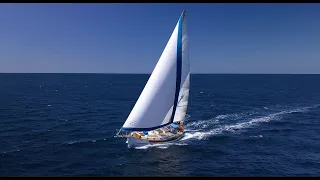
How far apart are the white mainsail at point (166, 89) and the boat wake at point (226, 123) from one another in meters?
5.70

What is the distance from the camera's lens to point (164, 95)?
49688mm

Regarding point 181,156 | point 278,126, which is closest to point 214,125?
point 278,126

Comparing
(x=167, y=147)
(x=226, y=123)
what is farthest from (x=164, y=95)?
(x=226, y=123)

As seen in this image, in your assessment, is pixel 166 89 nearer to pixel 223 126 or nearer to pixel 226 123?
pixel 223 126

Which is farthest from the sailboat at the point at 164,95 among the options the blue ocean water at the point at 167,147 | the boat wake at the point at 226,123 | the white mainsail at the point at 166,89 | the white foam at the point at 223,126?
the white foam at the point at 223,126

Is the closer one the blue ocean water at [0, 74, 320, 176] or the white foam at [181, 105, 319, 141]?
the blue ocean water at [0, 74, 320, 176]

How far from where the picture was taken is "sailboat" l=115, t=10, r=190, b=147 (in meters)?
47.2

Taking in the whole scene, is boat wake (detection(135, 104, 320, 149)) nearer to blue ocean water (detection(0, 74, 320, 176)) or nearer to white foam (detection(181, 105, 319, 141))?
Answer: white foam (detection(181, 105, 319, 141))

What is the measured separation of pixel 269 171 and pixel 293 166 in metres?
5.96

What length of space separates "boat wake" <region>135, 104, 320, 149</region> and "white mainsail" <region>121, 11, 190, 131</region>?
5.70 metres

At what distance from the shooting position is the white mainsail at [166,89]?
4719cm

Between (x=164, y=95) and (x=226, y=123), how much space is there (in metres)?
29.2

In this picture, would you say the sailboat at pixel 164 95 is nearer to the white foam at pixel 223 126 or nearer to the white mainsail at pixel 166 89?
the white mainsail at pixel 166 89

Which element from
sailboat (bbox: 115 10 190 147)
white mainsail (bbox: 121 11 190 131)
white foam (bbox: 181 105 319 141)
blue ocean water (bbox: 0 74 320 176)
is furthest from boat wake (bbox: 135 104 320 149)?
white mainsail (bbox: 121 11 190 131)
